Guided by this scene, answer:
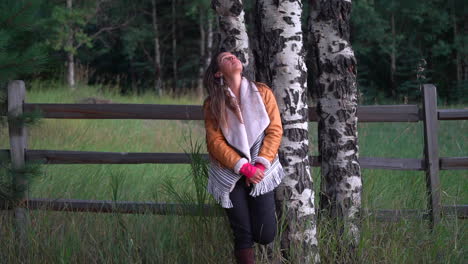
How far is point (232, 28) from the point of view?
379 centimetres

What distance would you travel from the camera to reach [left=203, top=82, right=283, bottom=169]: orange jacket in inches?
131

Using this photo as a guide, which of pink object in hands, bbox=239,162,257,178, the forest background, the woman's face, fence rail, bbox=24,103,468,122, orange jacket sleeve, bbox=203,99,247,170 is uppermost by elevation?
the forest background

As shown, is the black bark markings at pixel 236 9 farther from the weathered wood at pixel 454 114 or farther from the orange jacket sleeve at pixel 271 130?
the weathered wood at pixel 454 114

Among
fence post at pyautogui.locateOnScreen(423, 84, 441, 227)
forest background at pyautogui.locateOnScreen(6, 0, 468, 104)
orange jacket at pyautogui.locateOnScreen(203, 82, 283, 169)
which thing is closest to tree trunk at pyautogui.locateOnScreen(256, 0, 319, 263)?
orange jacket at pyautogui.locateOnScreen(203, 82, 283, 169)

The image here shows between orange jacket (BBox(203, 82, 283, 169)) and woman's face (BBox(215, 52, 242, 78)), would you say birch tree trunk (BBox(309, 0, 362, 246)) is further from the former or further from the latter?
woman's face (BBox(215, 52, 242, 78))

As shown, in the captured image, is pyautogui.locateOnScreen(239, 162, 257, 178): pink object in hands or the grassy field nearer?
pyautogui.locateOnScreen(239, 162, 257, 178): pink object in hands

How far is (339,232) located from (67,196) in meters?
2.93

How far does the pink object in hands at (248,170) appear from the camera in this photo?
10.7 ft

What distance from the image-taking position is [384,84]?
24.2 metres

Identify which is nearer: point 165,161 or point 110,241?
point 110,241

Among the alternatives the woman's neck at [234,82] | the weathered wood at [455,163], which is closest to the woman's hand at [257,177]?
the woman's neck at [234,82]

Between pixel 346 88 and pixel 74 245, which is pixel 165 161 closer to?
pixel 74 245

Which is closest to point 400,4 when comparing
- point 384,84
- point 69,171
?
point 384,84

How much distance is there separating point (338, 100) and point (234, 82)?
88 centimetres
